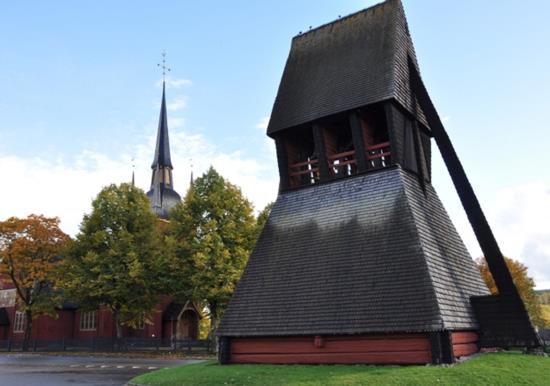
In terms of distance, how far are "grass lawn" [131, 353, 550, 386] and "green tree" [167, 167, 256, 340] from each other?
18282 mm

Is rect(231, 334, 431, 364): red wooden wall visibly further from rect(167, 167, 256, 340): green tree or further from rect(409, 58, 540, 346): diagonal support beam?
rect(167, 167, 256, 340): green tree

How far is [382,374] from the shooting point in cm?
1175

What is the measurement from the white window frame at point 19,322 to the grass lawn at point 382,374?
4333cm

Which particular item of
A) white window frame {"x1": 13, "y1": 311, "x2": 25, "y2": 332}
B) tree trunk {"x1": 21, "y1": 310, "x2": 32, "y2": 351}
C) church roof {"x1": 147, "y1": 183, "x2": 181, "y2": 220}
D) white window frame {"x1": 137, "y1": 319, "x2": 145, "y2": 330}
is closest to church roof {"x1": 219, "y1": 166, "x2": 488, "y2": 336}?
white window frame {"x1": 137, "y1": 319, "x2": 145, "y2": 330}

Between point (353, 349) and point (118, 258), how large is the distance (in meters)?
27.4

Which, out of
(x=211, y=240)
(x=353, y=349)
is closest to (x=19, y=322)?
(x=211, y=240)

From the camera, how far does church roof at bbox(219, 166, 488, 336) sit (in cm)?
1373

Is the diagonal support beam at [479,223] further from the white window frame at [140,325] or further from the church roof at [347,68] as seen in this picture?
the white window frame at [140,325]

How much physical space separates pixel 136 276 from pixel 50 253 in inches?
496

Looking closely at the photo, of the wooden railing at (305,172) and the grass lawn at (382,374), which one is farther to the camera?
the wooden railing at (305,172)

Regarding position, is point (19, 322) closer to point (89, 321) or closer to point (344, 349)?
point (89, 321)

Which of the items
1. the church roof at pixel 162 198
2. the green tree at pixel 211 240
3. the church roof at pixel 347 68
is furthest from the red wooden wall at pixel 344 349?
the church roof at pixel 162 198

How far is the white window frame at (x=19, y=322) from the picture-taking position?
51.1 meters

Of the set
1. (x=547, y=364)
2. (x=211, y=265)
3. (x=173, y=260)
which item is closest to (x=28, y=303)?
(x=173, y=260)
